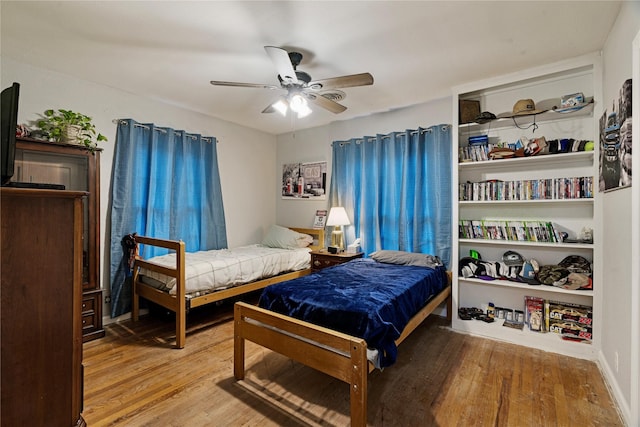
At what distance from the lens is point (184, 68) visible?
265cm

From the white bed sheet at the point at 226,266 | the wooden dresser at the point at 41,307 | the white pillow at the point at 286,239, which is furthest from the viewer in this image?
the white pillow at the point at 286,239

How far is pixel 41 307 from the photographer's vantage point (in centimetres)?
108

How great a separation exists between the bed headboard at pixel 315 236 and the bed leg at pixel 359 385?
2.70 m

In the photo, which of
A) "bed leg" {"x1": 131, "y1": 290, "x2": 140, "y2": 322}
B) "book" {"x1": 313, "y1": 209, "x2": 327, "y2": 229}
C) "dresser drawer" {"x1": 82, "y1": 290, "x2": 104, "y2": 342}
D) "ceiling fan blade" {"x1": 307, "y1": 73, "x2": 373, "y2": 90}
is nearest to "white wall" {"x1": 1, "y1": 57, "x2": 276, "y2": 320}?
"bed leg" {"x1": 131, "y1": 290, "x2": 140, "y2": 322}

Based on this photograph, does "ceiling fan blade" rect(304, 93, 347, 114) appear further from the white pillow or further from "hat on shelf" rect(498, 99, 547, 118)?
the white pillow

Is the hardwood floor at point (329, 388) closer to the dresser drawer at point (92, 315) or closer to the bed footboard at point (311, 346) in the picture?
the dresser drawer at point (92, 315)

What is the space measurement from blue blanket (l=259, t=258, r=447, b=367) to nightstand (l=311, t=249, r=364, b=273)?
705 mm

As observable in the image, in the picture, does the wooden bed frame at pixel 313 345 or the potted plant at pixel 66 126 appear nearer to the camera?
the wooden bed frame at pixel 313 345

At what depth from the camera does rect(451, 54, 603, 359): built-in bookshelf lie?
2504mm

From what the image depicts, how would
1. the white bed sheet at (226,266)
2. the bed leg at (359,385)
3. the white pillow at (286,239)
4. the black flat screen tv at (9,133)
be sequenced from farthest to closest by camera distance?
the white pillow at (286,239) → the white bed sheet at (226,266) → the bed leg at (359,385) → the black flat screen tv at (9,133)

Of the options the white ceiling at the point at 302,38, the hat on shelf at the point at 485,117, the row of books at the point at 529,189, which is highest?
the white ceiling at the point at 302,38

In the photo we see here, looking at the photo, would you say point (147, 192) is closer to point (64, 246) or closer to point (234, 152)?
point (234, 152)

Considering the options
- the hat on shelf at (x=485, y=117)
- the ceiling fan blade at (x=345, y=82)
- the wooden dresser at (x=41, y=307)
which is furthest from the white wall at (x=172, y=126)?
the hat on shelf at (x=485, y=117)

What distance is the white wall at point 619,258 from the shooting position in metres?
1.71
